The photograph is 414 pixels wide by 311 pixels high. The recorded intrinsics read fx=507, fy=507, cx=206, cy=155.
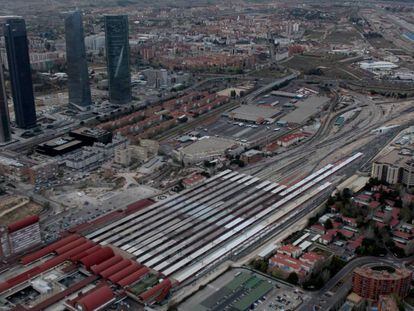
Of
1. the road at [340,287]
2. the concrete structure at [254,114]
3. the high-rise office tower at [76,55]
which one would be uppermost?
the high-rise office tower at [76,55]

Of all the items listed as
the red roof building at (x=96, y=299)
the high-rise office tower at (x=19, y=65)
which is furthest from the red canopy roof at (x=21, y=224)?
the high-rise office tower at (x=19, y=65)

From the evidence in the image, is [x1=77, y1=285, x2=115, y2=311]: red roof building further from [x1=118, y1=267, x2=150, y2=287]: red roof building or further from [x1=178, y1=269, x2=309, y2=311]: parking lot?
[x1=178, y1=269, x2=309, y2=311]: parking lot

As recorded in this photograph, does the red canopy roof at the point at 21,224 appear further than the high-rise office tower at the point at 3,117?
No

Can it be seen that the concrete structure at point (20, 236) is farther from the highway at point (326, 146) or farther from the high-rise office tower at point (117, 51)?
the high-rise office tower at point (117, 51)

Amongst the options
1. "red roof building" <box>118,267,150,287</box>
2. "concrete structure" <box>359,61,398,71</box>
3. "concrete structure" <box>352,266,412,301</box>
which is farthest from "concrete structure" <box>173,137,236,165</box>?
"concrete structure" <box>359,61,398,71</box>

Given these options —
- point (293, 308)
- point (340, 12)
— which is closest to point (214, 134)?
point (293, 308)

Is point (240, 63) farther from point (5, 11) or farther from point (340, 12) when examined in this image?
point (5, 11)
